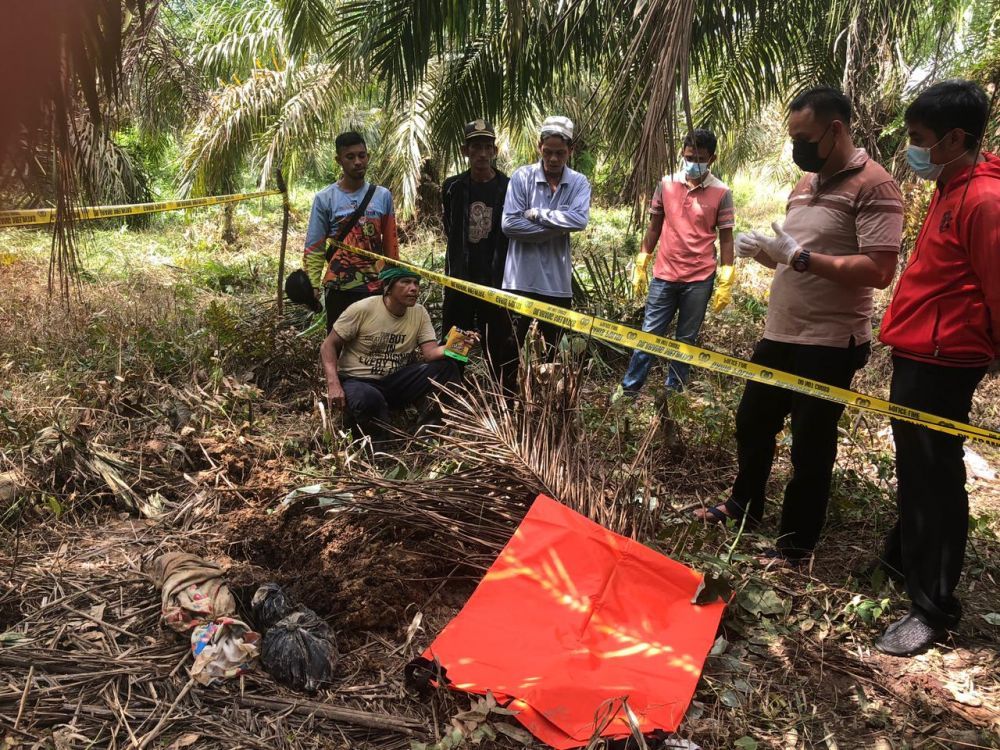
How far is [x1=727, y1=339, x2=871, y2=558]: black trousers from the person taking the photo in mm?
2637

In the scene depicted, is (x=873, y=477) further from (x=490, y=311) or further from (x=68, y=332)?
(x=68, y=332)

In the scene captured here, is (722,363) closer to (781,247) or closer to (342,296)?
(781,247)

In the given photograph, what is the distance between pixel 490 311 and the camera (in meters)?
4.36

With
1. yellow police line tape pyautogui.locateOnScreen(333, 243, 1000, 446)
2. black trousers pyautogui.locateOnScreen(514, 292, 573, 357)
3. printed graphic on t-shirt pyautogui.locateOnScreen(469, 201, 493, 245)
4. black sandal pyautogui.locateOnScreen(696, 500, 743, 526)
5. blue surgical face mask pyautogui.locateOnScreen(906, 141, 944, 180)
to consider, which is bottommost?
black sandal pyautogui.locateOnScreen(696, 500, 743, 526)

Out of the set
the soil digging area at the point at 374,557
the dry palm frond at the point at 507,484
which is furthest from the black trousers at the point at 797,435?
the dry palm frond at the point at 507,484

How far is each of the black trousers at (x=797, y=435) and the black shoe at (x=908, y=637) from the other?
473 millimetres

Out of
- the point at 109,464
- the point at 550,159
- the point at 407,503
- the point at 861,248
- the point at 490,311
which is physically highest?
the point at 550,159

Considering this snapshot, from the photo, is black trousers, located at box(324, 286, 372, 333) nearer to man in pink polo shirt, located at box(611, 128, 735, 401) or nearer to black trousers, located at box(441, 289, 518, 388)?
black trousers, located at box(441, 289, 518, 388)

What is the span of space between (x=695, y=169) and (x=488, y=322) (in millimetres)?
1531

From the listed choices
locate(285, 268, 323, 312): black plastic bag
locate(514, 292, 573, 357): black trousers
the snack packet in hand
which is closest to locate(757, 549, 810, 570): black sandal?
locate(514, 292, 573, 357): black trousers

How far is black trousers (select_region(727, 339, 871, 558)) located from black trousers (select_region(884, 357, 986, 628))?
9.8 inches

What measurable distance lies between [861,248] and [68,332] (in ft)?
15.6

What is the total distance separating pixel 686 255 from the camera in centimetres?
446

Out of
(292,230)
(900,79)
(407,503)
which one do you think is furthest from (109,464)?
(292,230)
